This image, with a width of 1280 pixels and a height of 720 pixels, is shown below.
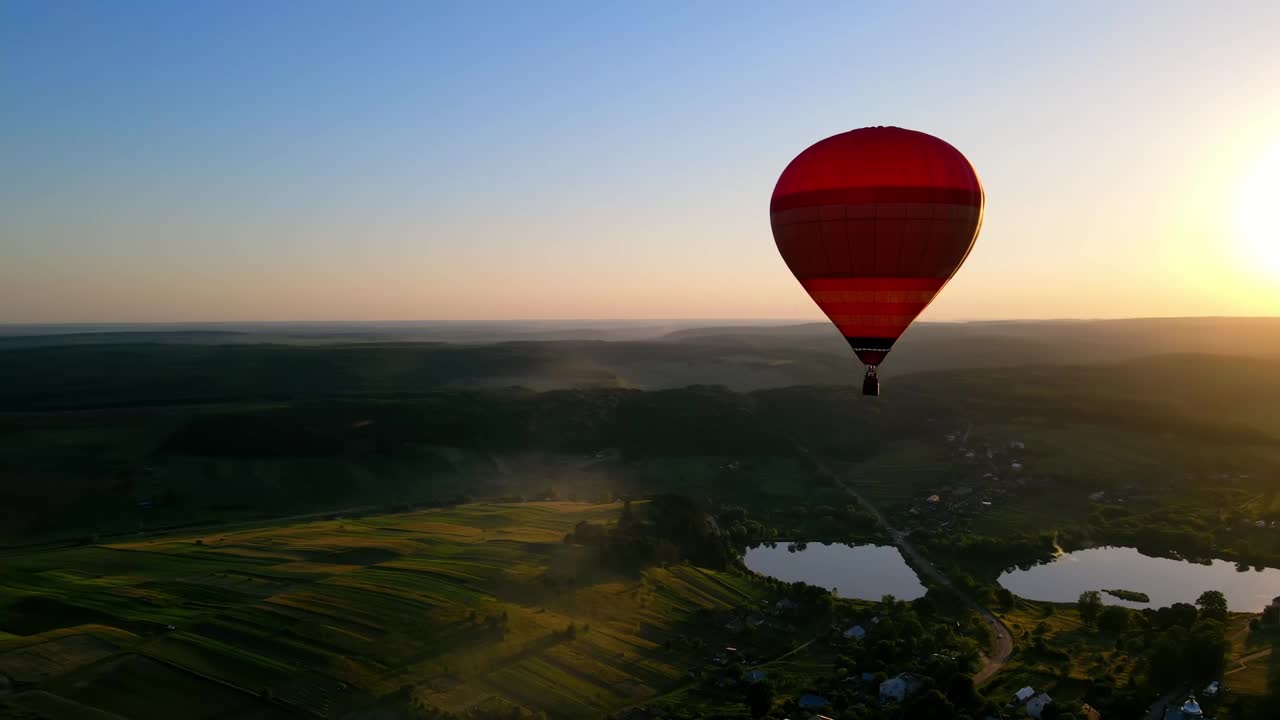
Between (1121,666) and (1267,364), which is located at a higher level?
(1267,364)

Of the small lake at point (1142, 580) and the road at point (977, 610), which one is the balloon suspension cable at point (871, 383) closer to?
the road at point (977, 610)

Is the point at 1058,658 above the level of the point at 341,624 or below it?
below

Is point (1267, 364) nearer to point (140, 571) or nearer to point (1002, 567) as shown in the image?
point (1002, 567)

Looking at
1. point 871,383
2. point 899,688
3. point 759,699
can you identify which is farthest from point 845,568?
point 871,383

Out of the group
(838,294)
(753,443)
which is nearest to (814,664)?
(838,294)

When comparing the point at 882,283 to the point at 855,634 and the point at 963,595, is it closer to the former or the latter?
the point at 855,634

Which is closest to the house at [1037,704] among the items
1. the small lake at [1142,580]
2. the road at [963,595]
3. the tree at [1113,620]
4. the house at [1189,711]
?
the road at [963,595]

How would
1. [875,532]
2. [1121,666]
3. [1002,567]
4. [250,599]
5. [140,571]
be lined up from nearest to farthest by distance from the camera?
[1121,666]
[250,599]
[140,571]
[1002,567]
[875,532]

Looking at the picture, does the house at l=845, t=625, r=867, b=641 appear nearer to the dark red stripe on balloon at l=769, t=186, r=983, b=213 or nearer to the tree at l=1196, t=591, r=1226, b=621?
the tree at l=1196, t=591, r=1226, b=621
